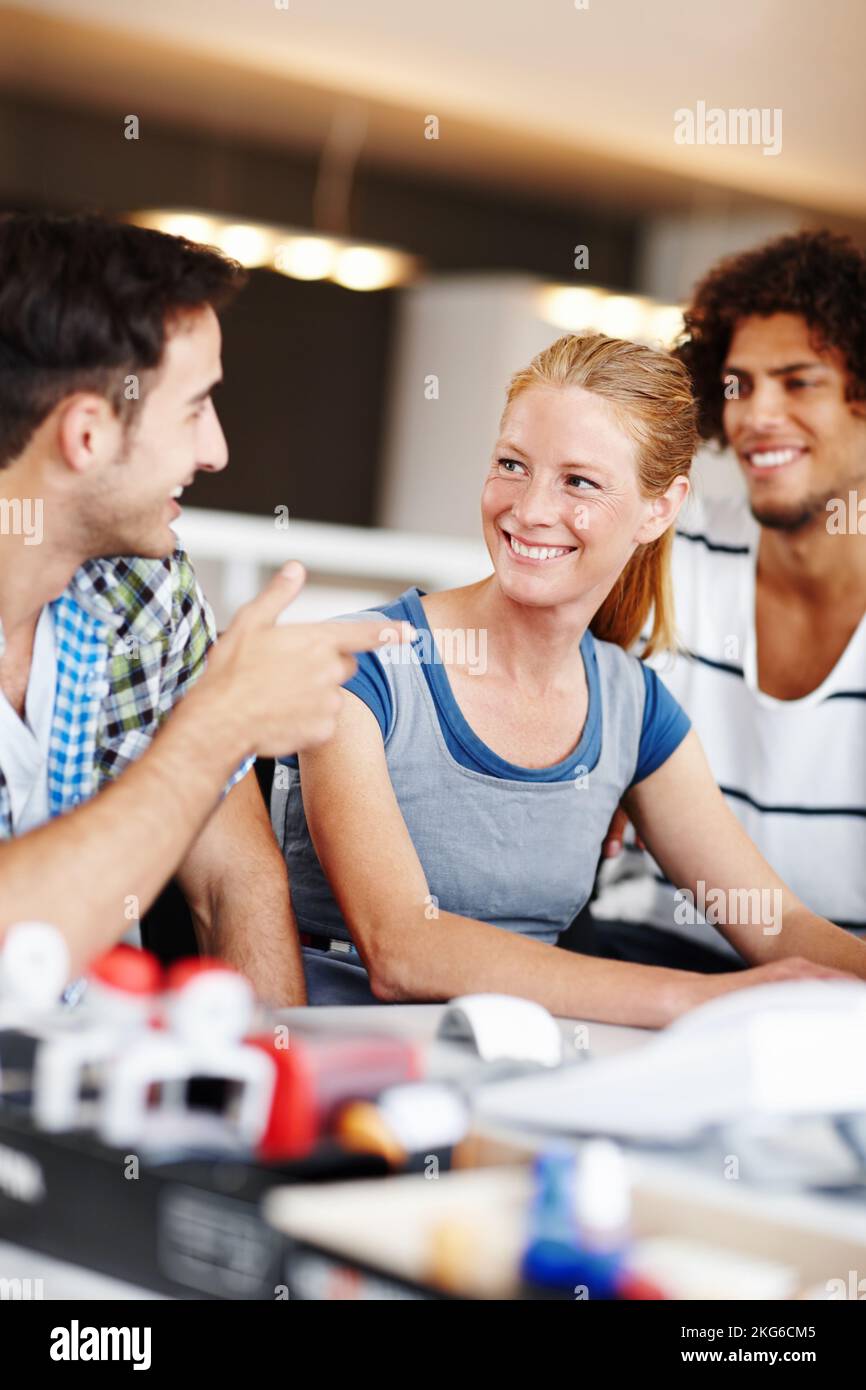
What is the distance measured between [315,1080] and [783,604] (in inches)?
58.2

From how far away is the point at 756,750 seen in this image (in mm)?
1992

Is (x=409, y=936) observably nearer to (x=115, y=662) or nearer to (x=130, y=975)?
(x=115, y=662)

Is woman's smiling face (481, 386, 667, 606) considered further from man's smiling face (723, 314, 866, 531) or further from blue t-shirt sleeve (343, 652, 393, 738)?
man's smiling face (723, 314, 866, 531)

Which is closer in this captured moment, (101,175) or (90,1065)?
(90,1065)

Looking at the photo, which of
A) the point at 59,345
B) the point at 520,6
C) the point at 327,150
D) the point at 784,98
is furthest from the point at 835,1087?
the point at 327,150

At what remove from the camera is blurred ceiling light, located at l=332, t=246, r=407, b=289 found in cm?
508

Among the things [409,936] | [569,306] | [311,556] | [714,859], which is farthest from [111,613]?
[569,306]

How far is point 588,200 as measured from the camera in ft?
21.6

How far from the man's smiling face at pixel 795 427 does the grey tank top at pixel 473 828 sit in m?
0.61

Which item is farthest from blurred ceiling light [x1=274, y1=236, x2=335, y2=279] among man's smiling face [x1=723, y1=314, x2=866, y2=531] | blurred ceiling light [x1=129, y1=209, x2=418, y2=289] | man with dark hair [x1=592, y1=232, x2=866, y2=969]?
man's smiling face [x1=723, y1=314, x2=866, y2=531]

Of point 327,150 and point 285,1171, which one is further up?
point 327,150
